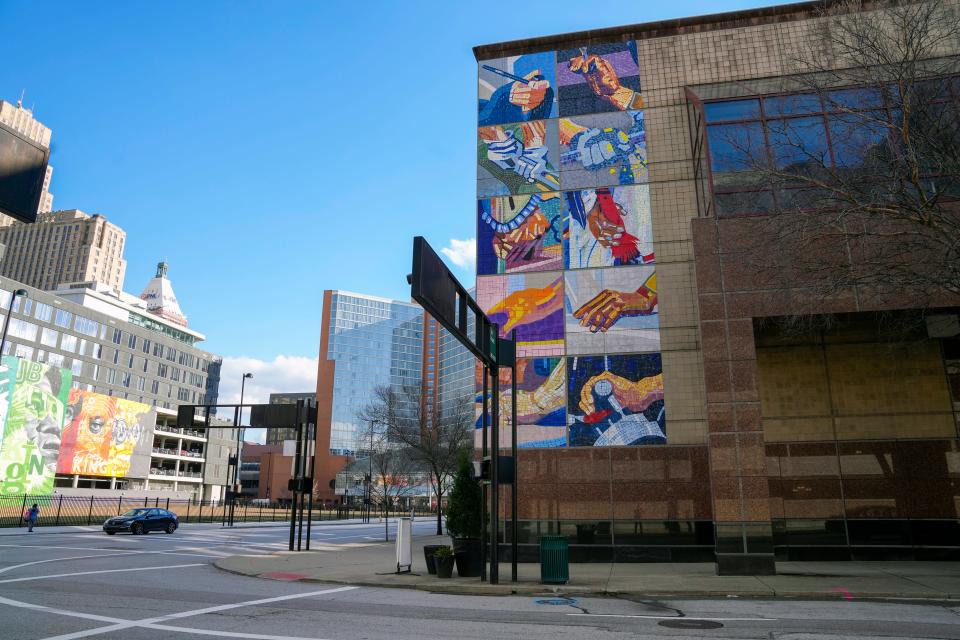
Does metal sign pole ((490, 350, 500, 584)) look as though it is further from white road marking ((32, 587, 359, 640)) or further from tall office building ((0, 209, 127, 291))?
tall office building ((0, 209, 127, 291))

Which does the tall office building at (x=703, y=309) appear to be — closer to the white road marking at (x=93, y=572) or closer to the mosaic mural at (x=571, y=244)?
the mosaic mural at (x=571, y=244)

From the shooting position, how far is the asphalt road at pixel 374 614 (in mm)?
8648

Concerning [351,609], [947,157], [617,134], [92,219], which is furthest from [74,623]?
[92,219]

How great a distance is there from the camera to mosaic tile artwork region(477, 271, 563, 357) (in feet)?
73.0

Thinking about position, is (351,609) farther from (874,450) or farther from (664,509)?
(874,450)

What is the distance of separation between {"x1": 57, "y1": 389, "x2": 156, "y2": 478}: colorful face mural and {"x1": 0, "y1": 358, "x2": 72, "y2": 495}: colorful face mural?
4623mm

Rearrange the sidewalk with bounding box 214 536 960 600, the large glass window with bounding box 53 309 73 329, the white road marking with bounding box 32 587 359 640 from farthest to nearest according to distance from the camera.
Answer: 1. the large glass window with bounding box 53 309 73 329
2. the sidewalk with bounding box 214 536 960 600
3. the white road marking with bounding box 32 587 359 640

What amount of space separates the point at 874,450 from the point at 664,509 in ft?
22.7

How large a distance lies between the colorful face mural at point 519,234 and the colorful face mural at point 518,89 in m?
3.33

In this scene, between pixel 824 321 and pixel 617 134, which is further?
pixel 617 134

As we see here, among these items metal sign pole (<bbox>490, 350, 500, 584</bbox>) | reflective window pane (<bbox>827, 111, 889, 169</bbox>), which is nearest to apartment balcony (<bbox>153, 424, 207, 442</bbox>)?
metal sign pole (<bbox>490, 350, 500, 584</bbox>)

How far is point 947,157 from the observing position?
13.5 meters

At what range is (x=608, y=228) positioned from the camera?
22.7 m

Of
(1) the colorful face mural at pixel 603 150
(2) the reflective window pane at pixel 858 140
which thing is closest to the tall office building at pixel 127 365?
(1) the colorful face mural at pixel 603 150
